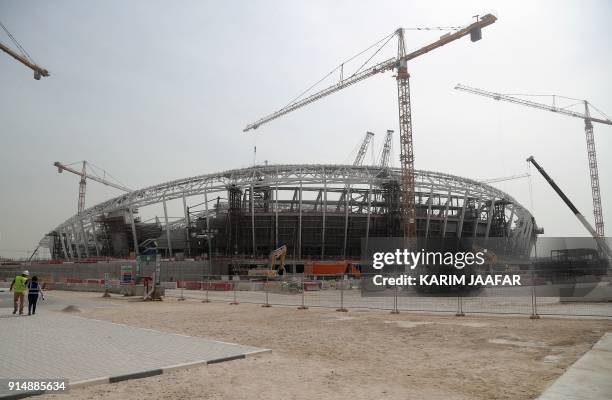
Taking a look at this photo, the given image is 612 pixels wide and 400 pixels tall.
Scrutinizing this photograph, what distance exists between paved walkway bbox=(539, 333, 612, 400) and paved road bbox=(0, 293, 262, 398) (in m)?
5.31

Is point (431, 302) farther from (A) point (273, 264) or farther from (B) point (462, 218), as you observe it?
(B) point (462, 218)

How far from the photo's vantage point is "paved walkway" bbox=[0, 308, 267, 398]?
7.23 meters

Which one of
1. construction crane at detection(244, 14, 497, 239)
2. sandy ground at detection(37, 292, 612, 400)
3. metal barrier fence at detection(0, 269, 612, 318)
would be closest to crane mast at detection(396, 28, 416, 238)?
construction crane at detection(244, 14, 497, 239)

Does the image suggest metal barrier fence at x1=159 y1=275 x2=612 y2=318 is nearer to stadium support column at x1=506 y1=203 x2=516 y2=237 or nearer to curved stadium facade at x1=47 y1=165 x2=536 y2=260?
curved stadium facade at x1=47 y1=165 x2=536 y2=260

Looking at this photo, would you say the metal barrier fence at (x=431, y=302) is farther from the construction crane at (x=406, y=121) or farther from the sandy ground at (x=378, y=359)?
the construction crane at (x=406, y=121)

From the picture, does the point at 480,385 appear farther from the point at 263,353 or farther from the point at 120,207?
the point at 120,207

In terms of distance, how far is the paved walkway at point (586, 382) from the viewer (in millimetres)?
5621

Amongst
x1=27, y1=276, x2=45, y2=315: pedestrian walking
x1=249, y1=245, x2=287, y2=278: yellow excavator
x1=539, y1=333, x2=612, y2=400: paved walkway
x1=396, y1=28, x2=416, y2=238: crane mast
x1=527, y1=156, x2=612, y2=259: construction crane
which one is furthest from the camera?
x1=396, y1=28, x2=416, y2=238: crane mast

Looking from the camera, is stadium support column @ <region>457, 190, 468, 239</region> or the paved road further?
stadium support column @ <region>457, 190, 468, 239</region>

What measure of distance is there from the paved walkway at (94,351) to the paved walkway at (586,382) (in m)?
5.25

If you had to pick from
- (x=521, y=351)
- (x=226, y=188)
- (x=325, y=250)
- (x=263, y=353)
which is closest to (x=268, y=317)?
(x=263, y=353)

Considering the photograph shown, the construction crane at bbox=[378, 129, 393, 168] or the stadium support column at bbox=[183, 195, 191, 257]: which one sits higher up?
the construction crane at bbox=[378, 129, 393, 168]

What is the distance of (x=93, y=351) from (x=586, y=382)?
27.6ft

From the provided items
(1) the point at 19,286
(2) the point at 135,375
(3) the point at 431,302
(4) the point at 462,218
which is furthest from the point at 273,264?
(2) the point at 135,375
